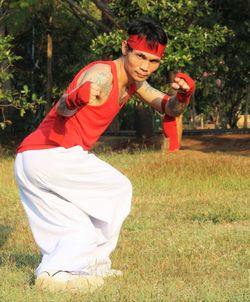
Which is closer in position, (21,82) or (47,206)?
(47,206)

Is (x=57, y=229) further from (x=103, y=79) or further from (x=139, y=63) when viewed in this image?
(x=139, y=63)

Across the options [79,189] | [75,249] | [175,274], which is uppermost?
[79,189]

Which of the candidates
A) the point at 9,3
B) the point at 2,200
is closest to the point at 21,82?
the point at 9,3

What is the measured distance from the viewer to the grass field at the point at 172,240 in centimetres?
477

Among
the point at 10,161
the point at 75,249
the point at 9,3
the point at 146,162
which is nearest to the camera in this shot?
the point at 75,249

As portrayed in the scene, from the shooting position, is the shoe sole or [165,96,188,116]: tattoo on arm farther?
[165,96,188,116]: tattoo on arm

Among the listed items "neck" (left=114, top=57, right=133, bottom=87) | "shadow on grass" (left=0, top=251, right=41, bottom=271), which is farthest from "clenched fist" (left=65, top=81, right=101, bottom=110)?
"shadow on grass" (left=0, top=251, right=41, bottom=271)

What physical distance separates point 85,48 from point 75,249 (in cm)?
1953

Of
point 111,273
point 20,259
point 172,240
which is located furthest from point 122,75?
point 172,240

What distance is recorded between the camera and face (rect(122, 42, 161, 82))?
198 inches

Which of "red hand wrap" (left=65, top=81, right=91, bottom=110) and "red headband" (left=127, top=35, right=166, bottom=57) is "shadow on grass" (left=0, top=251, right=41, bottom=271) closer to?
"red hand wrap" (left=65, top=81, right=91, bottom=110)

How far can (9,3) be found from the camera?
1705 cm

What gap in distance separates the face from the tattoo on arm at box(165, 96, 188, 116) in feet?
0.96

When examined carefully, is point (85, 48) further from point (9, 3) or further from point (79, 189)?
point (79, 189)
